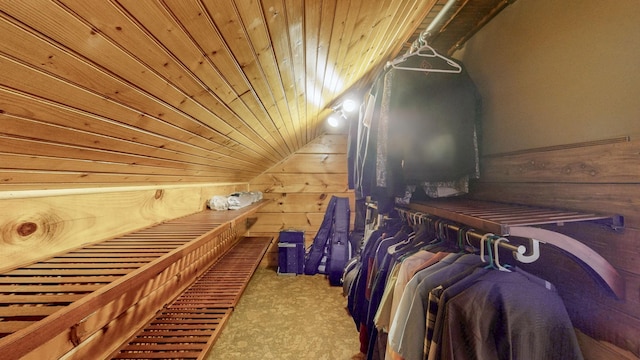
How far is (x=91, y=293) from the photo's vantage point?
0.61 metres

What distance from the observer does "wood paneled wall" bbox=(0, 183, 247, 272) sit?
0.85 metres

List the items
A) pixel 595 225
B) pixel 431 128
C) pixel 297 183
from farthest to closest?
pixel 297 183 < pixel 431 128 < pixel 595 225

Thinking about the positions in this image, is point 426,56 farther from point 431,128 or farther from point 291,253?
point 291,253

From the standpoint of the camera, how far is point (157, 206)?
1591 millimetres

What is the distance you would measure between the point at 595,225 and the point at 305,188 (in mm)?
2981

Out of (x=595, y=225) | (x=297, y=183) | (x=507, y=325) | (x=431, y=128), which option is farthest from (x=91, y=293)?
(x=297, y=183)

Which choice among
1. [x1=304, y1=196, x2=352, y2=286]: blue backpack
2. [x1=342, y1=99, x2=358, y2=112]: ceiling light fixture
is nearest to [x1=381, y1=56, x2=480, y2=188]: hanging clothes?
[x1=342, y1=99, x2=358, y2=112]: ceiling light fixture

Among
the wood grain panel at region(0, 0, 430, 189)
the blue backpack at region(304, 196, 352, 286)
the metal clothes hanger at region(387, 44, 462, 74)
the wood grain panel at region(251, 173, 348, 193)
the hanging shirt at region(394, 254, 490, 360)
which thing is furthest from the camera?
the wood grain panel at region(251, 173, 348, 193)

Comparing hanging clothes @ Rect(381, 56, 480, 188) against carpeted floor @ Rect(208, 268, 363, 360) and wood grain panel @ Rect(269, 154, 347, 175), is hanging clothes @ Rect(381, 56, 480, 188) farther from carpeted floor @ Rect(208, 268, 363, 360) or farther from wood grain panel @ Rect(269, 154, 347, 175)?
wood grain panel @ Rect(269, 154, 347, 175)

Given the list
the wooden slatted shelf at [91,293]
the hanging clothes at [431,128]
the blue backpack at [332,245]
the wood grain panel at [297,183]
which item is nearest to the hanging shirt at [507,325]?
the hanging clothes at [431,128]

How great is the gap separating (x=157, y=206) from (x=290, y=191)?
2177mm

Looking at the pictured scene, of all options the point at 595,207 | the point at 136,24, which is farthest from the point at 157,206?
the point at 595,207

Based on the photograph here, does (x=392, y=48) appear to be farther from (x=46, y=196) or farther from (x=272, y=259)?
(x=272, y=259)

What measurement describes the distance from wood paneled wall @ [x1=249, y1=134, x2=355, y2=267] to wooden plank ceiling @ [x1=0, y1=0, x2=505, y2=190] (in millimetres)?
2286
